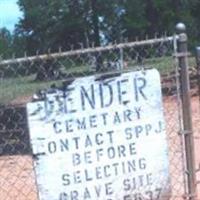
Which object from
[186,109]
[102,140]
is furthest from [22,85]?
[102,140]

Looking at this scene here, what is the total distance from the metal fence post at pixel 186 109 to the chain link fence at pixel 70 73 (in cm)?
5

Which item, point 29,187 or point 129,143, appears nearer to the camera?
point 129,143

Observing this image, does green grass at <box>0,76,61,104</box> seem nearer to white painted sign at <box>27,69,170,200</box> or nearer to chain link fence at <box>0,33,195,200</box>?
chain link fence at <box>0,33,195,200</box>

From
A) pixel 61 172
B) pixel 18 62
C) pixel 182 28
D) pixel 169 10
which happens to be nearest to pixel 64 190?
pixel 61 172

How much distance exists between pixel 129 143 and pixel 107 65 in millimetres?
2098

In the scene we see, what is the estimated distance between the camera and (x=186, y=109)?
19.6 feet

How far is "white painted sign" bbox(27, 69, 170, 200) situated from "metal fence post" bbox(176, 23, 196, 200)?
0.29 m

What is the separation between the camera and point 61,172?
18.0ft

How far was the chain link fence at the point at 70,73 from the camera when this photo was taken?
5.80 m

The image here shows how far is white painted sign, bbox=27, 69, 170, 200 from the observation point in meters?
5.43

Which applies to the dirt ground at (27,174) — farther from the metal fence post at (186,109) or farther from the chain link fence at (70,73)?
the metal fence post at (186,109)

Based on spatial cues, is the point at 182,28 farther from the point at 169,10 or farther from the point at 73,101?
the point at 169,10

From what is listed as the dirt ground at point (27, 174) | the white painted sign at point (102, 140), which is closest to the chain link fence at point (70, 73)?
the dirt ground at point (27, 174)

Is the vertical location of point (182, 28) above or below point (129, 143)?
above
